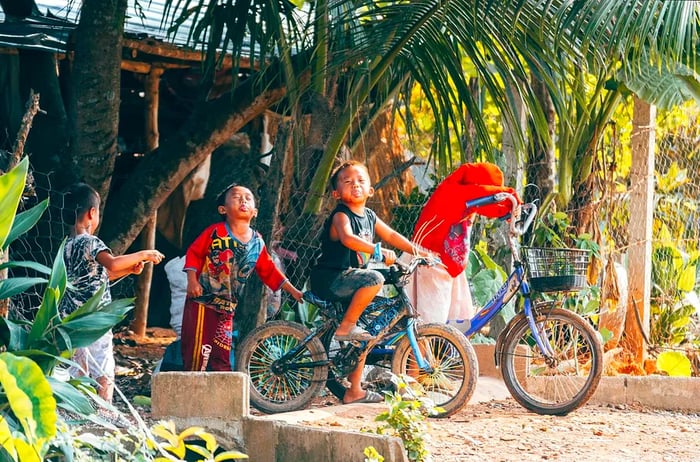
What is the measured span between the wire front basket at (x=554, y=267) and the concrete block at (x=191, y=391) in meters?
2.08

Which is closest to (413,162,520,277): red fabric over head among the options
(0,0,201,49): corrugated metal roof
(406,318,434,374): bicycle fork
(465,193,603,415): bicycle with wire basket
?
(465,193,603,415): bicycle with wire basket

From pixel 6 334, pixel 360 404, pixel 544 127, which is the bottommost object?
pixel 360 404

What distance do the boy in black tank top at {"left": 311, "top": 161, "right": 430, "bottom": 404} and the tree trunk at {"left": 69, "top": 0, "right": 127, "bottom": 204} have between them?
1667 millimetres

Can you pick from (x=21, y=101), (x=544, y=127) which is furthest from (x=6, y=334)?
(x=21, y=101)

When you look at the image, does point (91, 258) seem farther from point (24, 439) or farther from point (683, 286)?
→ point (683, 286)

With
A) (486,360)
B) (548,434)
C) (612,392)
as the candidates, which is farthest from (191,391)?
(612,392)

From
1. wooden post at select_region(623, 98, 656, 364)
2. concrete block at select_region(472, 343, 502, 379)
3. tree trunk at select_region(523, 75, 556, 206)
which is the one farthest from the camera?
tree trunk at select_region(523, 75, 556, 206)

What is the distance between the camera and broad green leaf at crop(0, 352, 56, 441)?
10.7 ft

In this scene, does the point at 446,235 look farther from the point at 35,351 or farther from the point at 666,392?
the point at 35,351

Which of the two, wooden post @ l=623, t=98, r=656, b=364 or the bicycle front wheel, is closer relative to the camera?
the bicycle front wheel

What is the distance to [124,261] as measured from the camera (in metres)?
5.29

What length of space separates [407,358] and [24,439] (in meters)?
2.83

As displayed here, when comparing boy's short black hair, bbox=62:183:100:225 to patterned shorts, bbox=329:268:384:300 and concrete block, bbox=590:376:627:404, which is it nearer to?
patterned shorts, bbox=329:268:384:300

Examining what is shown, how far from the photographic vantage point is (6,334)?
421 cm
